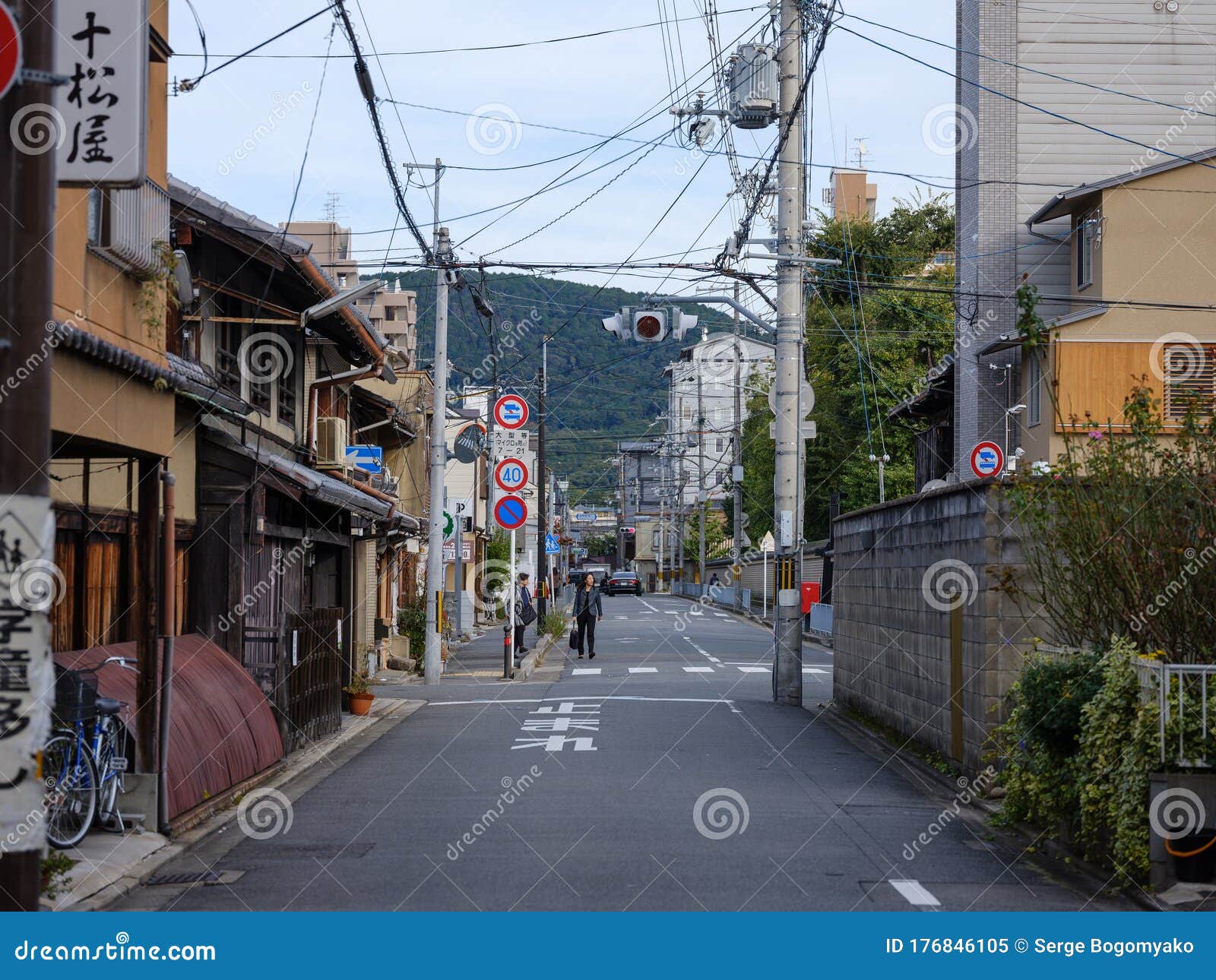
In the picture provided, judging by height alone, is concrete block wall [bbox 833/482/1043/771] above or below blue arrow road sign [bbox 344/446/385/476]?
below

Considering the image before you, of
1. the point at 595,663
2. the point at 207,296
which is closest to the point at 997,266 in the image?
the point at 595,663

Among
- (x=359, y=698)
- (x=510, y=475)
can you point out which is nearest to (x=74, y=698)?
(x=359, y=698)

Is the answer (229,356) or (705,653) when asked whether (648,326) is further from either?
(705,653)

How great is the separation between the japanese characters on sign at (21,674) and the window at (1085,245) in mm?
25344

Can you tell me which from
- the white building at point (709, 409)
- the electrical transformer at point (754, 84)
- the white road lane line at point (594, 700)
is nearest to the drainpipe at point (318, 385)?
the white road lane line at point (594, 700)

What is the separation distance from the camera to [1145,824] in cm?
831

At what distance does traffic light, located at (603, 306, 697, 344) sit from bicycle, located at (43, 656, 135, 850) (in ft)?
40.8

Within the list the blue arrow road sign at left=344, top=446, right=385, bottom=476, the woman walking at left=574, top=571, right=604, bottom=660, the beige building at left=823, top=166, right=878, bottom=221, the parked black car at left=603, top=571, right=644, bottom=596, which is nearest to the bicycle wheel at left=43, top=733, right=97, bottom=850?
the blue arrow road sign at left=344, top=446, right=385, bottom=476

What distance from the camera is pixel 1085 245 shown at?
2822 cm

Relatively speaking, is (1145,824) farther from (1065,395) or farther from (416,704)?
(1065,395)

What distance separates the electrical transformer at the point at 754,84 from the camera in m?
22.5

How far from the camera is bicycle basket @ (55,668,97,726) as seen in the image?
30.3 feet

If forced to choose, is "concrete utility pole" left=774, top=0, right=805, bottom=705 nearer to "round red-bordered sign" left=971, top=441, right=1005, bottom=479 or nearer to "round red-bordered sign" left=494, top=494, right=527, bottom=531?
"round red-bordered sign" left=971, top=441, right=1005, bottom=479

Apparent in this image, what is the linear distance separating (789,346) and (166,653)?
14232 mm
